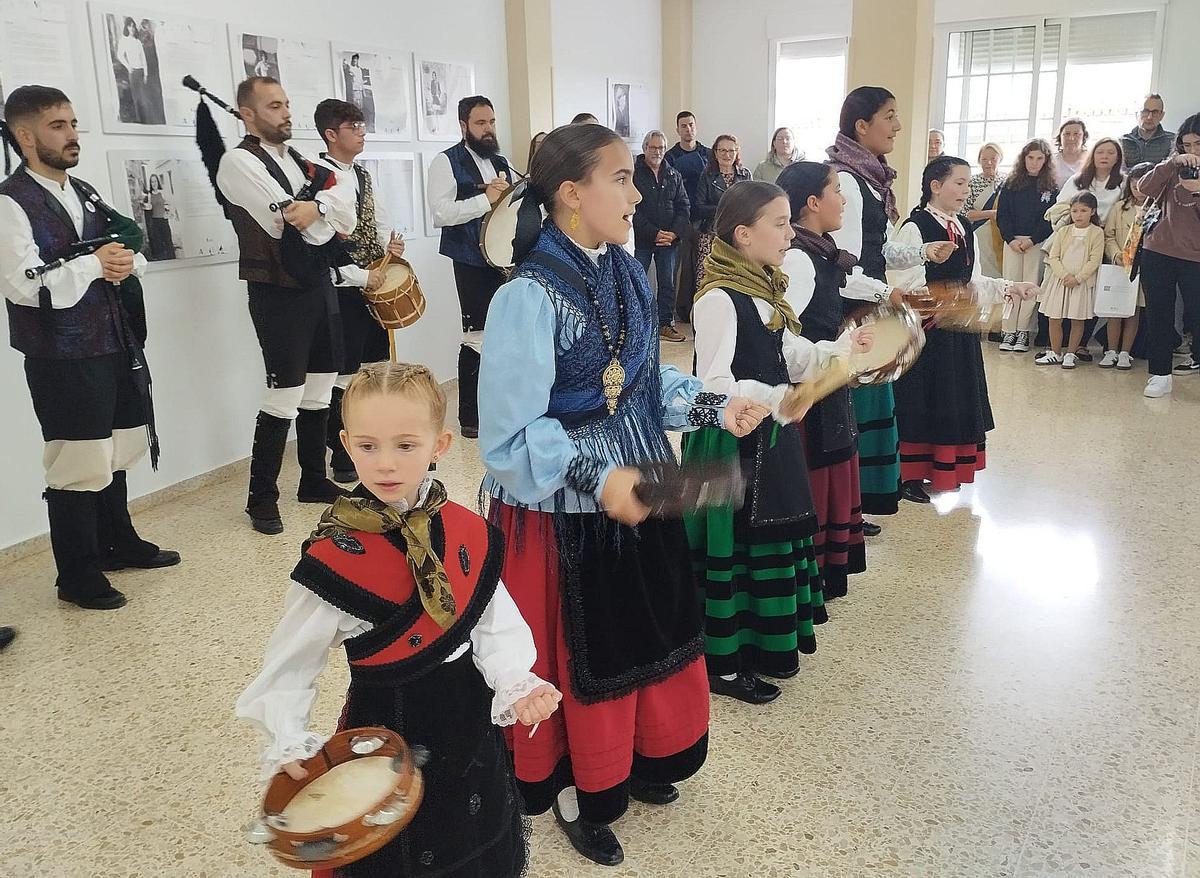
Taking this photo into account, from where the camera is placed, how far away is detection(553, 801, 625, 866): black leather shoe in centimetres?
199

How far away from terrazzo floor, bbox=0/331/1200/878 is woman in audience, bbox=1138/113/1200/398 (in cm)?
228

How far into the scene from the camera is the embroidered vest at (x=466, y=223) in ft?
16.4

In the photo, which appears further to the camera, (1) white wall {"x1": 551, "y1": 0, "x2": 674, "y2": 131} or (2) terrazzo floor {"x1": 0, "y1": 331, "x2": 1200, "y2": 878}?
(1) white wall {"x1": 551, "y1": 0, "x2": 674, "y2": 131}

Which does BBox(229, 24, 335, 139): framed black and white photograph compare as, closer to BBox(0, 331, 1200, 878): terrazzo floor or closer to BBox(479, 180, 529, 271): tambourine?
BBox(479, 180, 529, 271): tambourine

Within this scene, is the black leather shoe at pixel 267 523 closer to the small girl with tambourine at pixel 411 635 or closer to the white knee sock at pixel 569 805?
the white knee sock at pixel 569 805

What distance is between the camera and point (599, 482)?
5.31 ft

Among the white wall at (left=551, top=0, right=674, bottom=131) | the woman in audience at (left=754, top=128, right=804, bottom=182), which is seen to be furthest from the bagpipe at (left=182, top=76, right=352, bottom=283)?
the woman in audience at (left=754, top=128, right=804, bottom=182)

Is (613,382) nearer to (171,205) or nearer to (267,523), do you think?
(267,523)

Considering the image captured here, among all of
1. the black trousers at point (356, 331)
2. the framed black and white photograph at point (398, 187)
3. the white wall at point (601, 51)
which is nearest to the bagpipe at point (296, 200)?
the black trousers at point (356, 331)

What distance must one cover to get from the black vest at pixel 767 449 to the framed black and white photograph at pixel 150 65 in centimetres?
296

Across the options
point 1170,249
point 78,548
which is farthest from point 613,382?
point 1170,249

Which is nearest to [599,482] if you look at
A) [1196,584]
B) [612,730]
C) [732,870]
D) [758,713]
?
[612,730]

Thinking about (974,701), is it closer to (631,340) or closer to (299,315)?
(631,340)

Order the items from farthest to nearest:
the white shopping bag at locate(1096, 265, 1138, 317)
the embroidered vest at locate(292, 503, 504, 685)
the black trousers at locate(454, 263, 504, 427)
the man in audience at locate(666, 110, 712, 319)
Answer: the man in audience at locate(666, 110, 712, 319) → the white shopping bag at locate(1096, 265, 1138, 317) → the black trousers at locate(454, 263, 504, 427) → the embroidered vest at locate(292, 503, 504, 685)
